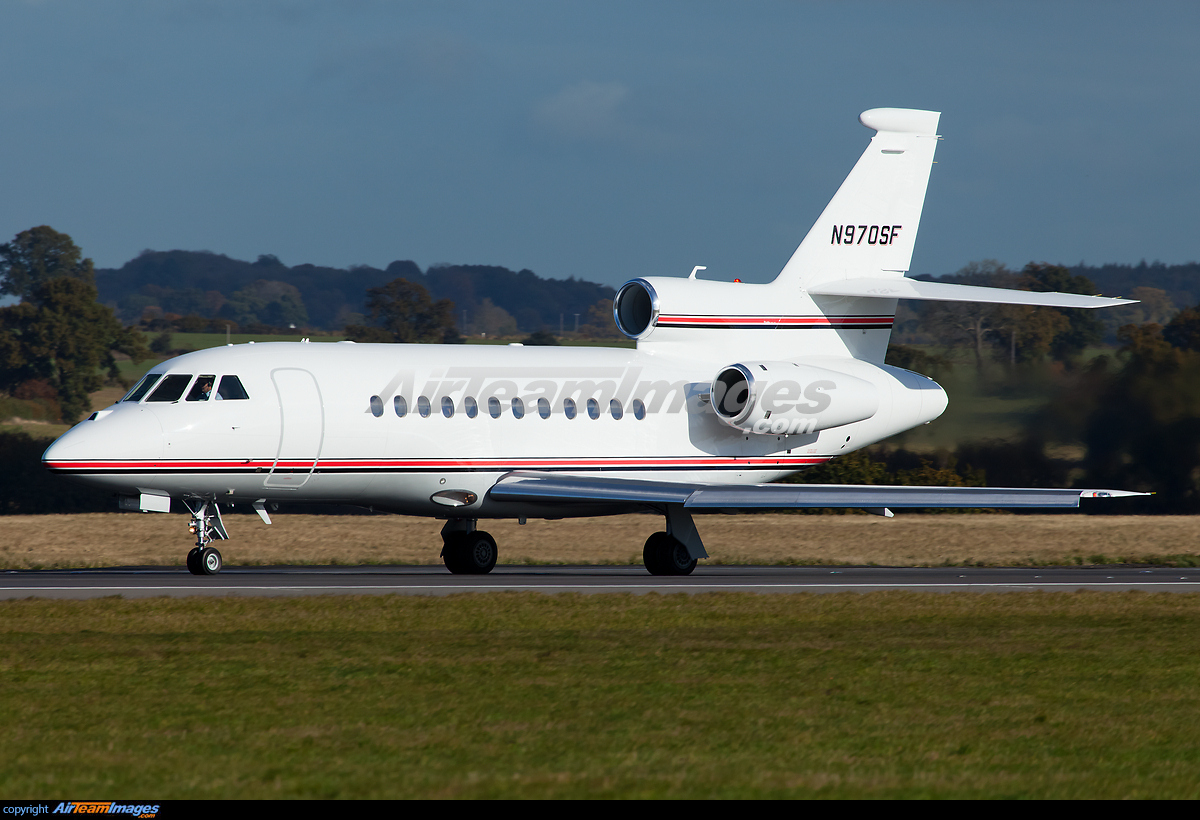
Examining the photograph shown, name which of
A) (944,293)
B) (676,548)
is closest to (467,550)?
(676,548)

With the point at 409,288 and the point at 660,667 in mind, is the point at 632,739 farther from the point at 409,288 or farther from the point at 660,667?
the point at 409,288

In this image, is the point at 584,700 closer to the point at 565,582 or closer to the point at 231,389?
the point at 565,582

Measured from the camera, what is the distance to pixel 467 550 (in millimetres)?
26812

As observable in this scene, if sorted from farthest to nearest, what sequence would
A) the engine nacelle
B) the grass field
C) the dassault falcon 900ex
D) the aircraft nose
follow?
the grass field → the engine nacelle → the dassault falcon 900ex → the aircraft nose

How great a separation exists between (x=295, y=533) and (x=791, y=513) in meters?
15.2

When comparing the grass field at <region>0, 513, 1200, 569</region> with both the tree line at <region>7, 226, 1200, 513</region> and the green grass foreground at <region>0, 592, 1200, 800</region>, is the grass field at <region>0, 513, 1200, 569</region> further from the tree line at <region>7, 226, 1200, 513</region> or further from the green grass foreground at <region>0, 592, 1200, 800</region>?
the green grass foreground at <region>0, 592, 1200, 800</region>

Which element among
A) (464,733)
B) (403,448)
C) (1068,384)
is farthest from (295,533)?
(464,733)

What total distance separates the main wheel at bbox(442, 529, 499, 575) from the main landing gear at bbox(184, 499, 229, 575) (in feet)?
14.8

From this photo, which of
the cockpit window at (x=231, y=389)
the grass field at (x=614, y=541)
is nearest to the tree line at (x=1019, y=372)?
the grass field at (x=614, y=541)

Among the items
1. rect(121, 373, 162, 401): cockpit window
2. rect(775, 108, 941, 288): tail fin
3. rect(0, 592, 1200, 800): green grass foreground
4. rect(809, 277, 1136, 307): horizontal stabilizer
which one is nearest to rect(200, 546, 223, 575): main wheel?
rect(121, 373, 162, 401): cockpit window

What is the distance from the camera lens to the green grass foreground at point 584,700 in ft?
31.1

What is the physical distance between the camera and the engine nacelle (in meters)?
26.8

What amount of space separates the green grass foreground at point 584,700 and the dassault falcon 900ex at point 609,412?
505 centimetres

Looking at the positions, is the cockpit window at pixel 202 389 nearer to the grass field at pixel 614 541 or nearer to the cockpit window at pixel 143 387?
the cockpit window at pixel 143 387
